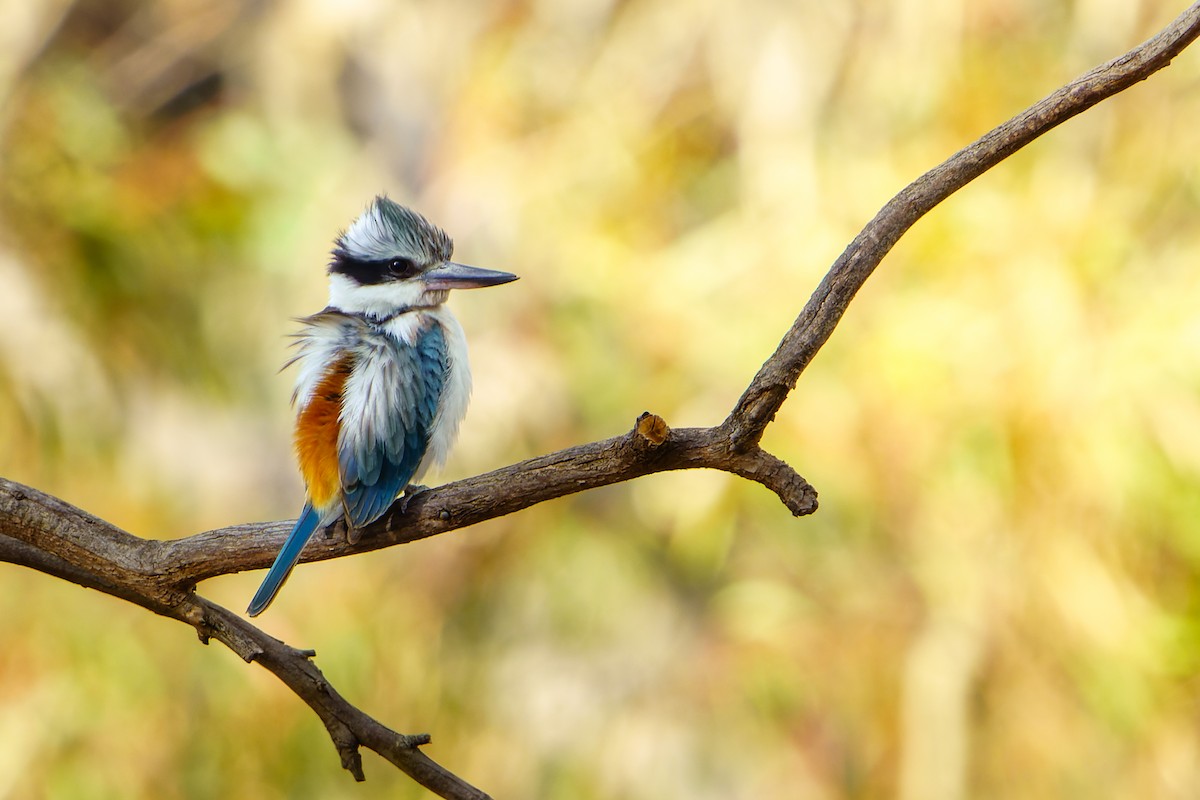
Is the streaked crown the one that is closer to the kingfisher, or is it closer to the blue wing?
the kingfisher

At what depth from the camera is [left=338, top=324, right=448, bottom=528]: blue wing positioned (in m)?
1.66

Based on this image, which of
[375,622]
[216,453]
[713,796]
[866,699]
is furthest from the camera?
[216,453]

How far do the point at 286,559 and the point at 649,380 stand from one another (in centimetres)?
227

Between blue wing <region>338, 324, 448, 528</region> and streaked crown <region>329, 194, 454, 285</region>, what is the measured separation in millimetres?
144

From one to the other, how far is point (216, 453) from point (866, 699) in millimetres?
2520

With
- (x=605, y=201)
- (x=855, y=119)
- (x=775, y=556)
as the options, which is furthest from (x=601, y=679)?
(x=855, y=119)

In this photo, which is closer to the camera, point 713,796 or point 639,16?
point 639,16

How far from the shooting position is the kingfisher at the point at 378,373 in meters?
1.68

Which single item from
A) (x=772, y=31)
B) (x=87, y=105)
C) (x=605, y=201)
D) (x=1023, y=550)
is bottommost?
(x=1023, y=550)

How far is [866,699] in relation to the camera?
3.55 meters

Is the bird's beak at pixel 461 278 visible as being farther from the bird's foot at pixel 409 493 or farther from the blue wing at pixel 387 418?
the bird's foot at pixel 409 493

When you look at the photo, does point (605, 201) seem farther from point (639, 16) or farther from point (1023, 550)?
point (1023, 550)

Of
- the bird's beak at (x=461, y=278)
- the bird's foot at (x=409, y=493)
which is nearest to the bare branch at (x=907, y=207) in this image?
the bird's foot at (x=409, y=493)

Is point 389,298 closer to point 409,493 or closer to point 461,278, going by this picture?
point 461,278
